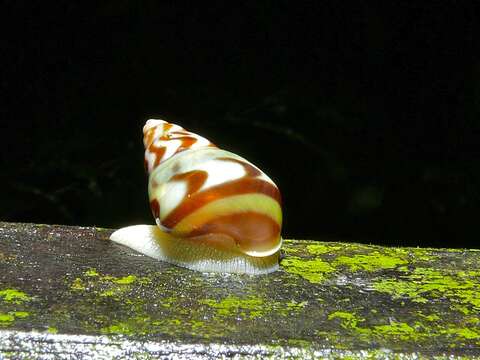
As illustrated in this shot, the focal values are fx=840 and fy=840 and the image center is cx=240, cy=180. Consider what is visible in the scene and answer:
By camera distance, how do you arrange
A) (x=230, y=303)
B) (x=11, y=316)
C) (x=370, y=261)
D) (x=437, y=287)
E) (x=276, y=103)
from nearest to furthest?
(x=11, y=316) → (x=230, y=303) → (x=437, y=287) → (x=370, y=261) → (x=276, y=103)

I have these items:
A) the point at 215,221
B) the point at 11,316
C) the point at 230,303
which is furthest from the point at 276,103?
the point at 11,316

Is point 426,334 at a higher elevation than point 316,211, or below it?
below

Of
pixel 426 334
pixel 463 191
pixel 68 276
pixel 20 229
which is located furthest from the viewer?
pixel 463 191

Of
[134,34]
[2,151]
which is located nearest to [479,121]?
[134,34]

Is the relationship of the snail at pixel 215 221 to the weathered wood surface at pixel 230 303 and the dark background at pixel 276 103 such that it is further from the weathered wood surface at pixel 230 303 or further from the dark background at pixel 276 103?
the dark background at pixel 276 103

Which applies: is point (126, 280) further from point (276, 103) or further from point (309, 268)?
point (276, 103)

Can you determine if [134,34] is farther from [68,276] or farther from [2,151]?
[68,276]

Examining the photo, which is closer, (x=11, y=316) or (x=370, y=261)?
(x=11, y=316)

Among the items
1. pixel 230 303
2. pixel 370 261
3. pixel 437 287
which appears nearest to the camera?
pixel 230 303
